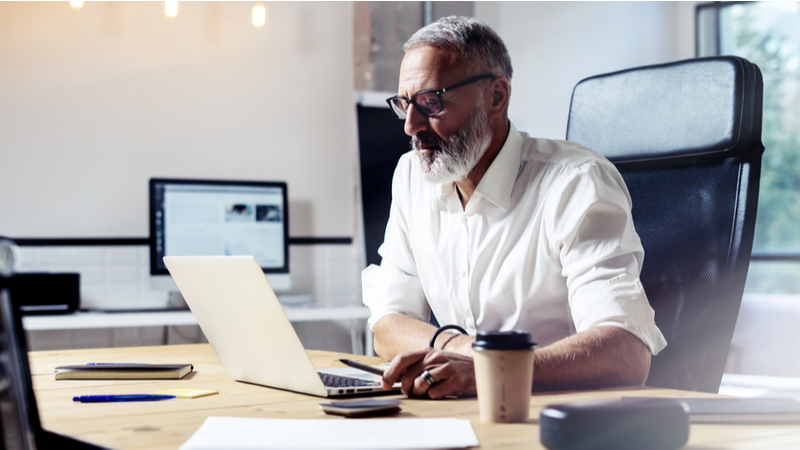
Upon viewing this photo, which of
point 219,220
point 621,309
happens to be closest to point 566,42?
point 219,220

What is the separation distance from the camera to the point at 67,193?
2965mm

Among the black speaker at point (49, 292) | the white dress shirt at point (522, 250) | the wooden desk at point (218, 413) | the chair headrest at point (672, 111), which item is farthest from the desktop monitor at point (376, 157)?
the wooden desk at point (218, 413)

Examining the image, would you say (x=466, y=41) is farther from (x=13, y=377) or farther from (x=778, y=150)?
(x=778, y=150)

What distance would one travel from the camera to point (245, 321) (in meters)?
0.99

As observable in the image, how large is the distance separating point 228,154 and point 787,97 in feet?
10.1

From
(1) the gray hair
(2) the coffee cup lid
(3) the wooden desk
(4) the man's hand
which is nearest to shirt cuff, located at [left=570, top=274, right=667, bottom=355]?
(3) the wooden desk

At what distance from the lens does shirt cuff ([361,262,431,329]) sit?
1.57m

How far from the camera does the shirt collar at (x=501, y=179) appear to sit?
1.48 metres

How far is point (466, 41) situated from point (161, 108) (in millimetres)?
2082

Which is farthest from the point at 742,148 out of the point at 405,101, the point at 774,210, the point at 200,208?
the point at 774,210

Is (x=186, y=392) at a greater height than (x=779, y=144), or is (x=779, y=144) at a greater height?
(x=779, y=144)

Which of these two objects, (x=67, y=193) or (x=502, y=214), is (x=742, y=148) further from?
(x=67, y=193)

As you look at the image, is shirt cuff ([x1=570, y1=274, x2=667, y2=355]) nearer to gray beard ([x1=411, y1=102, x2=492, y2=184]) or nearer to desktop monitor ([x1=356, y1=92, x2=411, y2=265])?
gray beard ([x1=411, y1=102, x2=492, y2=184])

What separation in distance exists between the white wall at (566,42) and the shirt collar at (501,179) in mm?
2535
